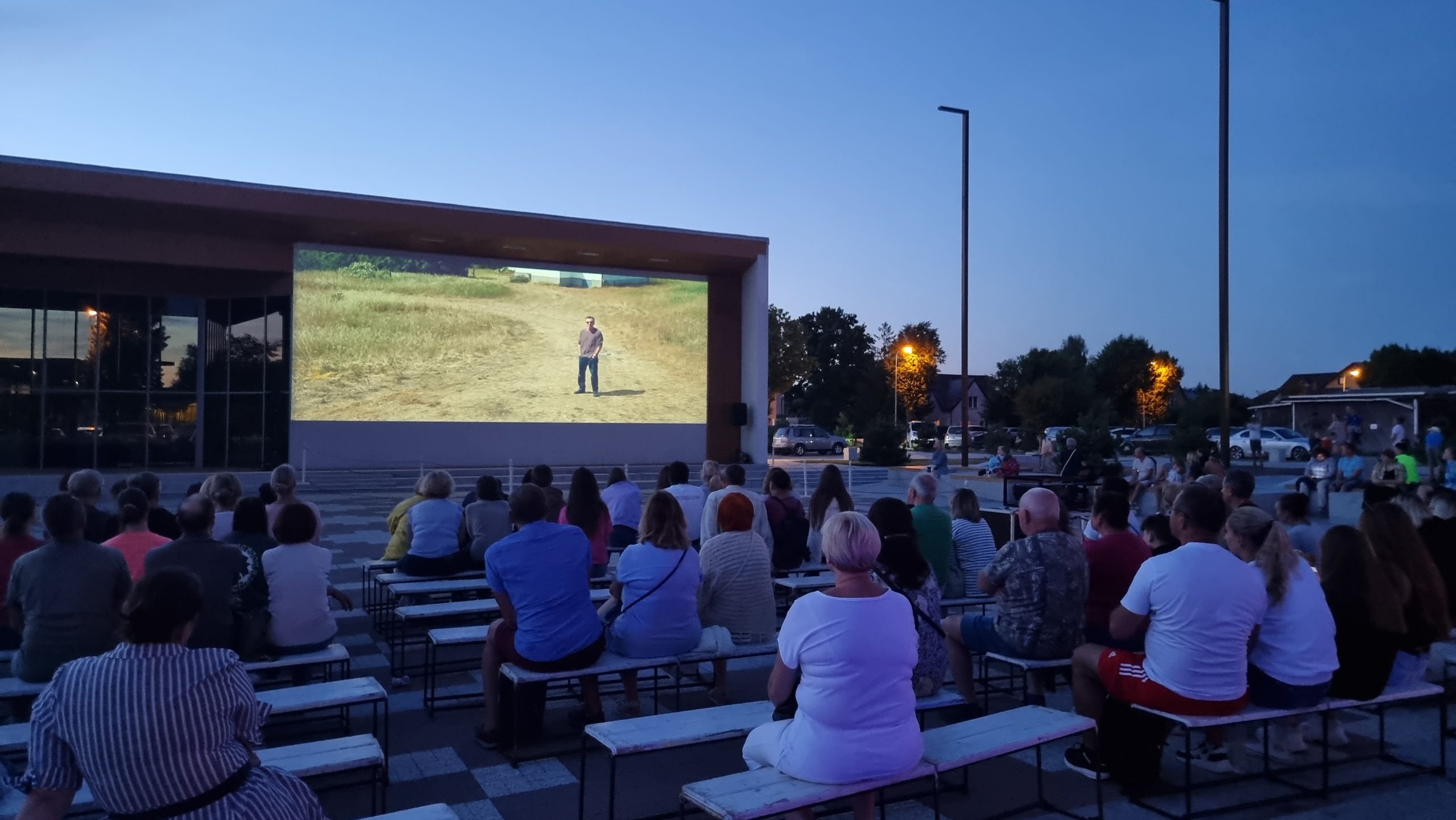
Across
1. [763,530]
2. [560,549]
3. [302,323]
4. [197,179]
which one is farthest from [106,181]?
[560,549]

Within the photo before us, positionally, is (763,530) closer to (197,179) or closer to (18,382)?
(197,179)

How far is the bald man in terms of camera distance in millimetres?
4945

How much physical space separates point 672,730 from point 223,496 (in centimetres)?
452

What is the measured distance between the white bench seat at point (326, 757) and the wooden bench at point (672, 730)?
836 mm

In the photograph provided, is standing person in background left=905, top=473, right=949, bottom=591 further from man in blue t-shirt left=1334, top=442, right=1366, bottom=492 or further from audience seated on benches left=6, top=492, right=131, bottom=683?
man in blue t-shirt left=1334, top=442, right=1366, bottom=492

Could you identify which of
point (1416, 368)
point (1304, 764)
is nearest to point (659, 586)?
point (1304, 764)

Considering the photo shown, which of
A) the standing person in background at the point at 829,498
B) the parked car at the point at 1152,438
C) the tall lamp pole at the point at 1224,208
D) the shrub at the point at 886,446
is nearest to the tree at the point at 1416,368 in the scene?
the parked car at the point at 1152,438

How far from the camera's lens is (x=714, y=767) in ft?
16.2

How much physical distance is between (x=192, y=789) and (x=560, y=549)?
2429mm

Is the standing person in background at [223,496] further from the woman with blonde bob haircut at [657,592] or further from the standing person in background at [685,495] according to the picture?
the woman with blonde bob haircut at [657,592]

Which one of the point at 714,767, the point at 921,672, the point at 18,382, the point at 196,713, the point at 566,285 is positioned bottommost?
the point at 714,767

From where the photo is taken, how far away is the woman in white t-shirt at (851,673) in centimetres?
340

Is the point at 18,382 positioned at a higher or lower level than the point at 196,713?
higher

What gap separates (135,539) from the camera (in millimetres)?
5617
